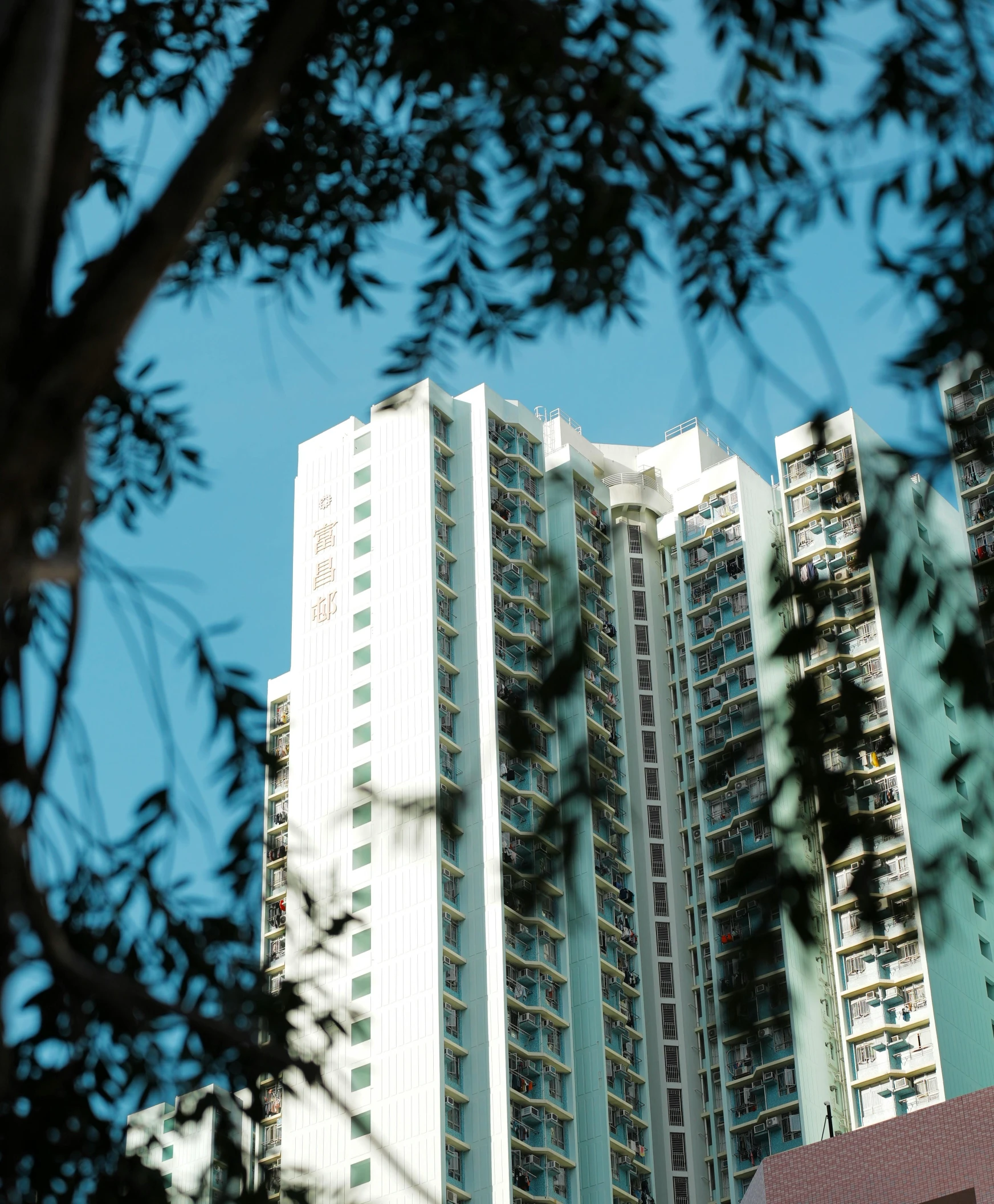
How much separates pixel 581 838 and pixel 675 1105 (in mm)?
15383

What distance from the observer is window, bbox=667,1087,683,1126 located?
4984 centimetres

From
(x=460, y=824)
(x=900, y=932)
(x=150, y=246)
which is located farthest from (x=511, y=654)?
(x=150, y=246)

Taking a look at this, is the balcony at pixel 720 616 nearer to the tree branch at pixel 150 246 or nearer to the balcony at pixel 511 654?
the balcony at pixel 511 654

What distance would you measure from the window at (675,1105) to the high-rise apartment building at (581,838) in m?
0.09

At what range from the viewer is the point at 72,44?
4.39 metres

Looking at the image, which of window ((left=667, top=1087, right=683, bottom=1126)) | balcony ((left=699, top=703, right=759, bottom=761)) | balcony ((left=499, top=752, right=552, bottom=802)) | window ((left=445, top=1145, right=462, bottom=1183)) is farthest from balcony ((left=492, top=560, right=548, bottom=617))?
window ((left=445, top=1145, right=462, bottom=1183))

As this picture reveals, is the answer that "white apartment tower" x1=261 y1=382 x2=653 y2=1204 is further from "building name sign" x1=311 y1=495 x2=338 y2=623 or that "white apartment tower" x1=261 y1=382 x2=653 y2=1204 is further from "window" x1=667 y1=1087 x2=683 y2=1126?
"window" x1=667 y1=1087 x2=683 y2=1126

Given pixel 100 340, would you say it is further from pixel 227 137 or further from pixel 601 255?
pixel 601 255

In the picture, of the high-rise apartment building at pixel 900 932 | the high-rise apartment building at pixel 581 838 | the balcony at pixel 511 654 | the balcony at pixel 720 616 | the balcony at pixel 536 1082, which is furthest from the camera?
the balcony at pixel 720 616

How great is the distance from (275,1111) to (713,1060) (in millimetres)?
13164

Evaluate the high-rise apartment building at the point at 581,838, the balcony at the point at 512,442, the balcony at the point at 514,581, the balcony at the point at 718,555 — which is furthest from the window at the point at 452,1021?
the balcony at the point at 512,442

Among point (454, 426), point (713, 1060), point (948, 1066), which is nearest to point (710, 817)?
point (713, 1060)

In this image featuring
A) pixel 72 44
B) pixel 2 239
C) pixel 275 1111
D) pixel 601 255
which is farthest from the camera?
pixel 275 1111

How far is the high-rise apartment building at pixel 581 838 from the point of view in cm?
4584
